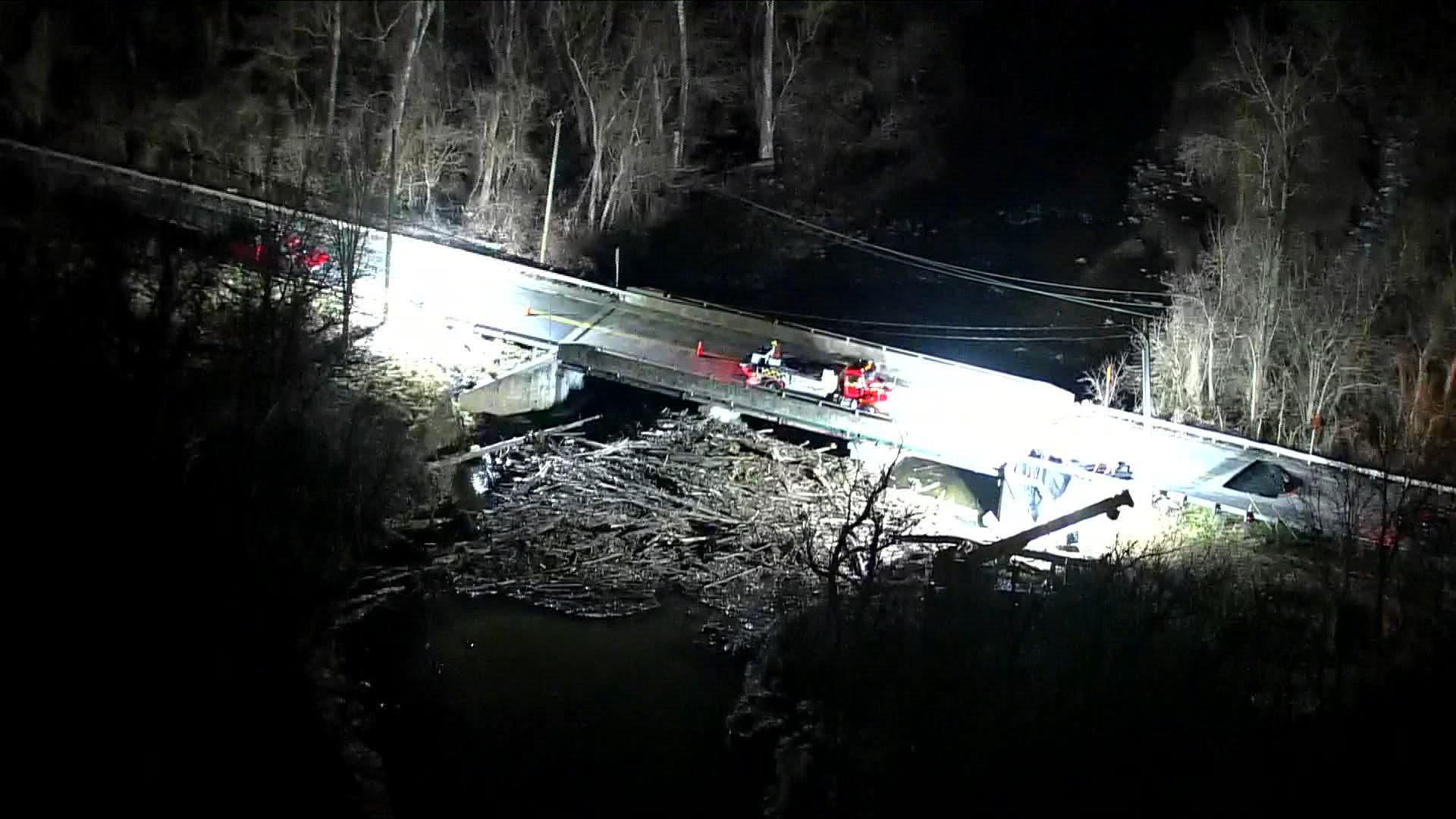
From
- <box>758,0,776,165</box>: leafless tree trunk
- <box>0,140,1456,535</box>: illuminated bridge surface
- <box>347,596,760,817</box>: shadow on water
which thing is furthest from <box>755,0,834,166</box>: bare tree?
<box>347,596,760,817</box>: shadow on water

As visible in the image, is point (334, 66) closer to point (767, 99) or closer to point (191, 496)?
point (767, 99)

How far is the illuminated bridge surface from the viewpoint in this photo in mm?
34062

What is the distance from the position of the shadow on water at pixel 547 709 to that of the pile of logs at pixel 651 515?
110 centimetres

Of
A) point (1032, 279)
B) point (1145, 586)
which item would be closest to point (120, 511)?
point (1145, 586)

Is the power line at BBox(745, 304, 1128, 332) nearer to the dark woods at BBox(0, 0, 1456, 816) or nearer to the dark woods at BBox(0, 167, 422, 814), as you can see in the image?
the dark woods at BBox(0, 0, 1456, 816)

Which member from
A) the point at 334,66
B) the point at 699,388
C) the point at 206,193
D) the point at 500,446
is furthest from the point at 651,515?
the point at 334,66

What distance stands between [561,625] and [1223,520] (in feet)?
48.6

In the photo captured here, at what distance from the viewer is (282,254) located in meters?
32.2

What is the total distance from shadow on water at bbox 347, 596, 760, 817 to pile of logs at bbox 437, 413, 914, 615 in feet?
3.60

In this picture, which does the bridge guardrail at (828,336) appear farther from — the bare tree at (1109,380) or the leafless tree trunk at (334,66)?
the leafless tree trunk at (334,66)

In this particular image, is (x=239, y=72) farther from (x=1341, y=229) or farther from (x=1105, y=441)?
(x=1341, y=229)

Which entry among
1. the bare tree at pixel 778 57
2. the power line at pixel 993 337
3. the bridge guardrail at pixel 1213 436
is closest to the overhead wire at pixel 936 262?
the power line at pixel 993 337

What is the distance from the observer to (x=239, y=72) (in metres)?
51.0

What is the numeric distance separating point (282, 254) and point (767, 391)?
460 inches
